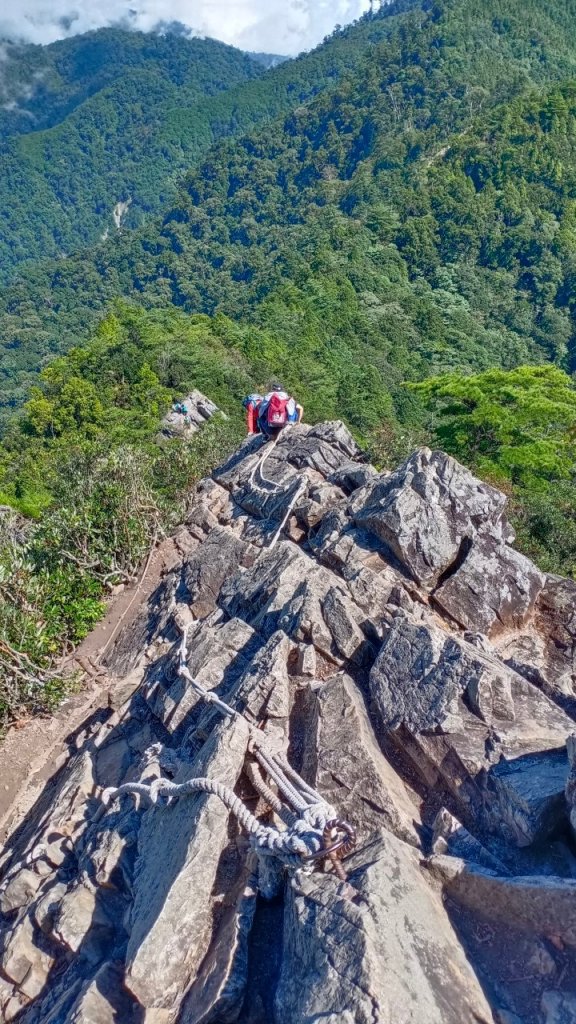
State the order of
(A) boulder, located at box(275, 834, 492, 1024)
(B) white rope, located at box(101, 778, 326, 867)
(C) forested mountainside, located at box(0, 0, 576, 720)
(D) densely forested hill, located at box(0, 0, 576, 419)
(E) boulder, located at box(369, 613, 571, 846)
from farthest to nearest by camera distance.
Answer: (D) densely forested hill, located at box(0, 0, 576, 419) → (C) forested mountainside, located at box(0, 0, 576, 720) → (E) boulder, located at box(369, 613, 571, 846) → (B) white rope, located at box(101, 778, 326, 867) → (A) boulder, located at box(275, 834, 492, 1024)

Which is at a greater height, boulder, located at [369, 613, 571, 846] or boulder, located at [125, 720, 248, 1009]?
boulder, located at [369, 613, 571, 846]

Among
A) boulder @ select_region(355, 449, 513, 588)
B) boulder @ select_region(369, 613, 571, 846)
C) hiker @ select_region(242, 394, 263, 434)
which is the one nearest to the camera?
boulder @ select_region(369, 613, 571, 846)

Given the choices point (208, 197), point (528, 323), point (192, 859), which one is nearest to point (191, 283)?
point (208, 197)

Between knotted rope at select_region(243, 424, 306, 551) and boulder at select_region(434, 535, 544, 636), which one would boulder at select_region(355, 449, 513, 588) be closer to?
boulder at select_region(434, 535, 544, 636)

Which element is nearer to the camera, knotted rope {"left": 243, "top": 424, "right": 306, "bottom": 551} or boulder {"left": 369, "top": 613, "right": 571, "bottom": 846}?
boulder {"left": 369, "top": 613, "right": 571, "bottom": 846}

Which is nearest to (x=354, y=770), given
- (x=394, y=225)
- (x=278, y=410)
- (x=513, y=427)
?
(x=278, y=410)

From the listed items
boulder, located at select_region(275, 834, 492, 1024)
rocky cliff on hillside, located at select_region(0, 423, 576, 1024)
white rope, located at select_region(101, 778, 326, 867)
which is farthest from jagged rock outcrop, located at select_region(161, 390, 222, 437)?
boulder, located at select_region(275, 834, 492, 1024)

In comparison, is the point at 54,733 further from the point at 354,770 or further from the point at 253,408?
the point at 253,408
